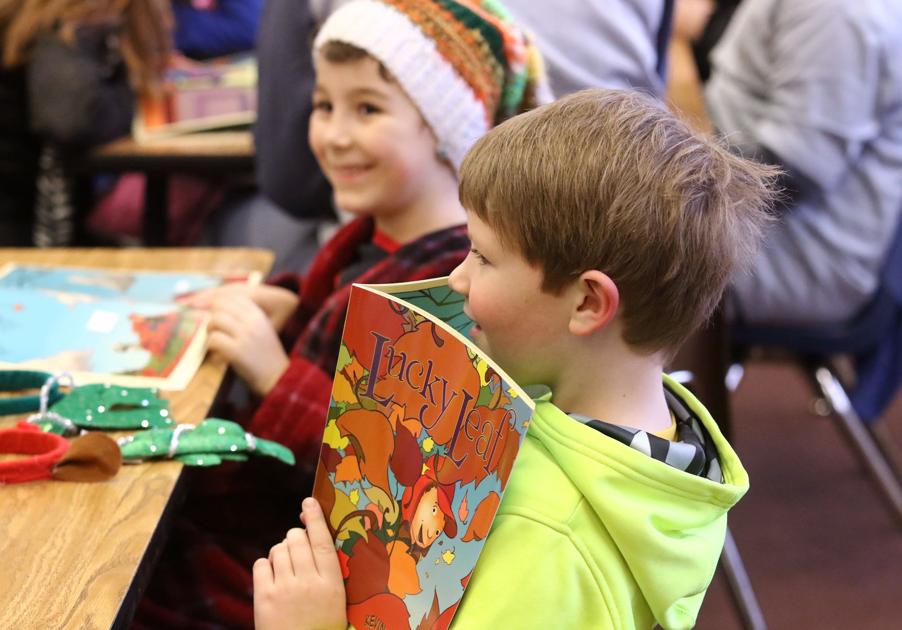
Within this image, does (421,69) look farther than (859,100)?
No

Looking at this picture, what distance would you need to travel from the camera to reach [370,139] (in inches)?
53.3

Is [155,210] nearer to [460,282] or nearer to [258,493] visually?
[258,493]

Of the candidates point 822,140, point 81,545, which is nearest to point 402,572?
point 81,545

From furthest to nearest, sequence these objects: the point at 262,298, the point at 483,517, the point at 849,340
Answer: the point at 849,340 → the point at 262,298 → the point at 483,517

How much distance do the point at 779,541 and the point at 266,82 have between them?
1.62 meters

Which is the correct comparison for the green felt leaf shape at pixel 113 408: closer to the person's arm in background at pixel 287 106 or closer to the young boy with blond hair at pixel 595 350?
the young boy with blond hair at pixel 595 350

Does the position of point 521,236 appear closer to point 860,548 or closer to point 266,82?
point 266,82

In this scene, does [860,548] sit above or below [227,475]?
below

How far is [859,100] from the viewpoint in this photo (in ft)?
6.27

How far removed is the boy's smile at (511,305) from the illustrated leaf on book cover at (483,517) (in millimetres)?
172

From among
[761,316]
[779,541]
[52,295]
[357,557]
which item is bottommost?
[779,541]

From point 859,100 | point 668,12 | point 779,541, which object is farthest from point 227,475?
point 779,541

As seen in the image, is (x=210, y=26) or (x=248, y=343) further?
(x=210, y=26)

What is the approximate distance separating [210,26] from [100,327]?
5.62 feet
